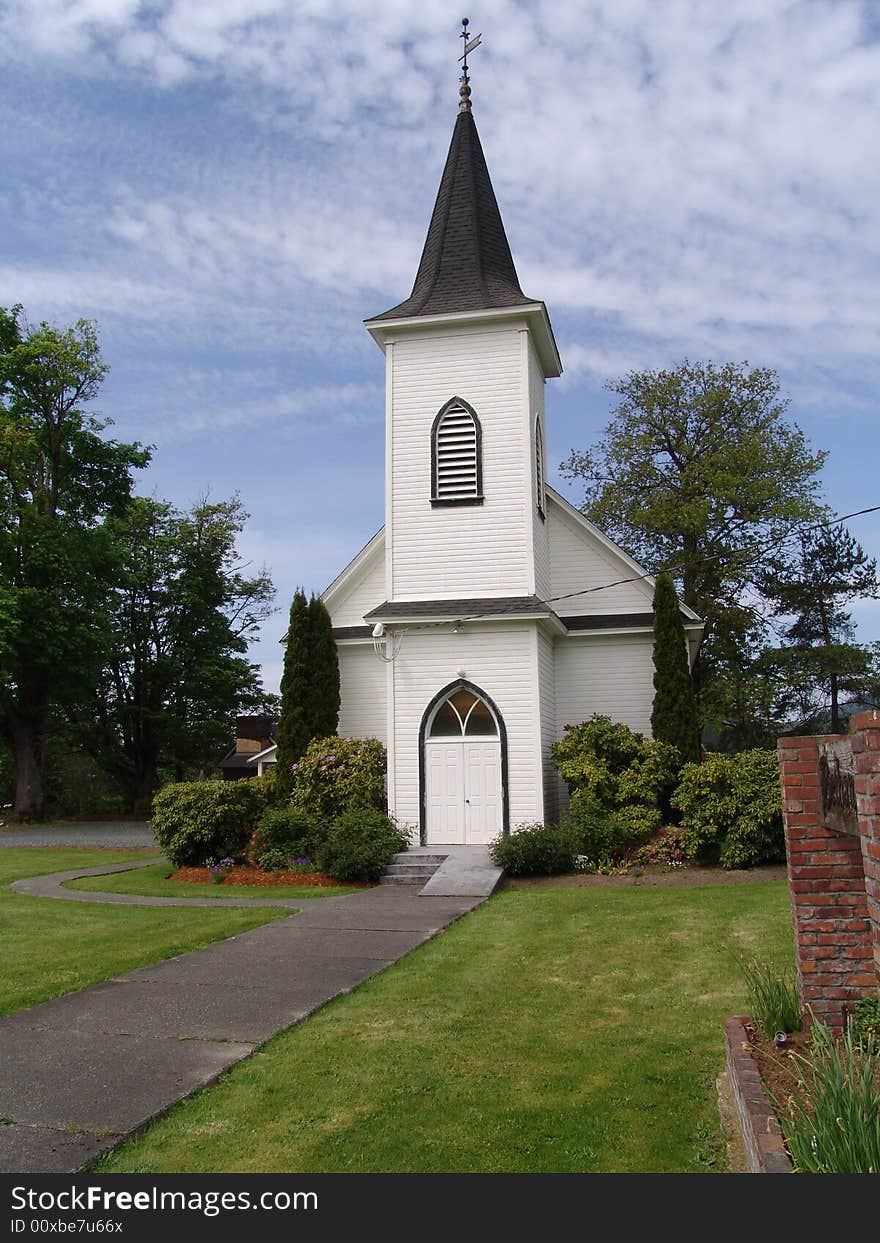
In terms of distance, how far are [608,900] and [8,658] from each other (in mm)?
22434

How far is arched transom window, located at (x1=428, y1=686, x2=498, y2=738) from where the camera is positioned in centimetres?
1734

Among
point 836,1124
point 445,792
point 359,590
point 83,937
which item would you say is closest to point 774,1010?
point 836,1124

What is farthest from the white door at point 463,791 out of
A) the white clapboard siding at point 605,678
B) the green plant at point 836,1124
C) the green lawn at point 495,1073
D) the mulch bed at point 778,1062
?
the green plant at point 836,1124

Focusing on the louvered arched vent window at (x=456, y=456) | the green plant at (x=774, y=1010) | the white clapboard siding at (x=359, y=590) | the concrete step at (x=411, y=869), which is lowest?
the concrete step at (x=411, y=869)

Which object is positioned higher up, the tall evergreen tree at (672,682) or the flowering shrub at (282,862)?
the tall evergreen tree at (672,682)

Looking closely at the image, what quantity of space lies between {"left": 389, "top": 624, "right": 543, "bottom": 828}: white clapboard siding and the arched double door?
18 centimetres

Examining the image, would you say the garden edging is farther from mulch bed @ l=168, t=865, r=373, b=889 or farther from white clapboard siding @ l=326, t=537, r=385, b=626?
white clapboard siding @ l=326, t=537, r=385, b=626

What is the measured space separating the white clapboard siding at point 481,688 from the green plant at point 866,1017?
476 inches

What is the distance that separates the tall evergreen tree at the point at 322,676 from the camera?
61.0ft

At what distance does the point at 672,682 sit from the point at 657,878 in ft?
14.7

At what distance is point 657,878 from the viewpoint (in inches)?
574

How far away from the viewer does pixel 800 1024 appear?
4980 mm

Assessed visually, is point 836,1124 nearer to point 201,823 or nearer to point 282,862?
point 282,862

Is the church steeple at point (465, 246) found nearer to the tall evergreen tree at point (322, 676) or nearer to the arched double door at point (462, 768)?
the tall evergreen tree at point (322, 676)
